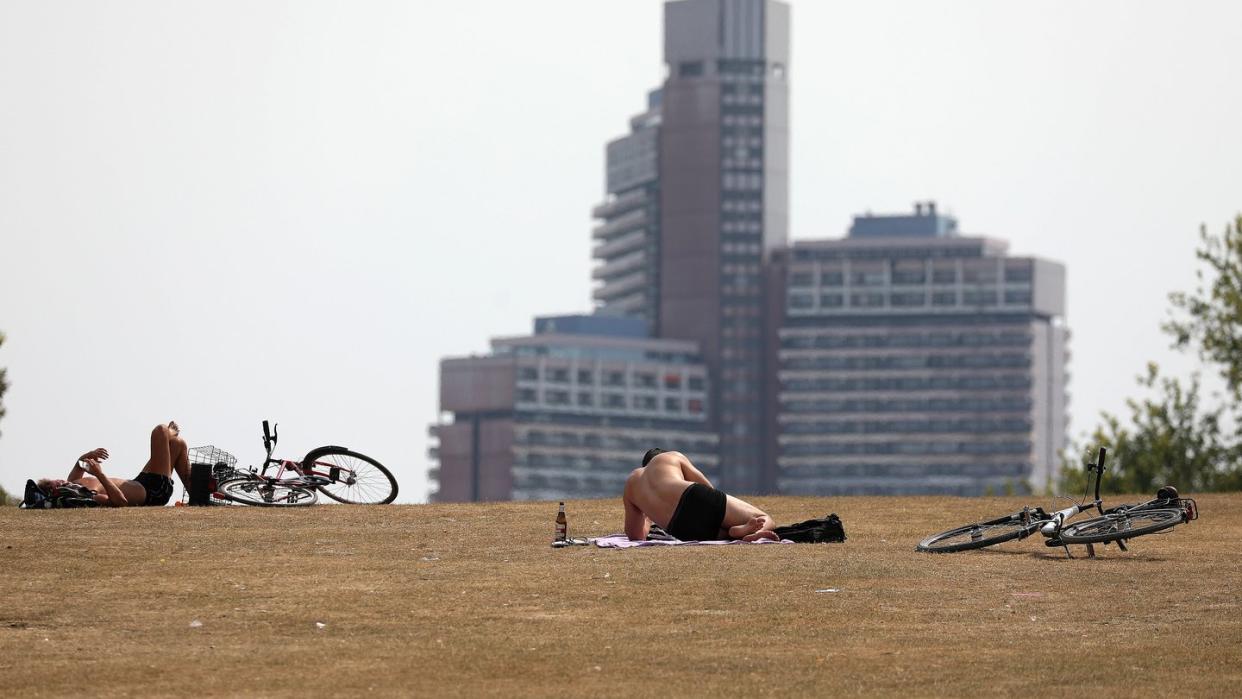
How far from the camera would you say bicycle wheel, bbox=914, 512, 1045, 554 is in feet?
89.1

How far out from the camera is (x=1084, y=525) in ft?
89.4

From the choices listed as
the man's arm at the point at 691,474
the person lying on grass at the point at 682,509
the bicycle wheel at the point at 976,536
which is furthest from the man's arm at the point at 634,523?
the bicycle wheel at the point at 976,536

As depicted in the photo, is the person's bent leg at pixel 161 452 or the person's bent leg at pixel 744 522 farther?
the person's bent leg at pixel 161 452

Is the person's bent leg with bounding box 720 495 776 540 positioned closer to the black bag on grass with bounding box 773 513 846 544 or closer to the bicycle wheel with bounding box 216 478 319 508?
the black bag on grass with bounding box 773 513 846 544

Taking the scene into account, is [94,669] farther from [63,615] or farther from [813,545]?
[813,545]

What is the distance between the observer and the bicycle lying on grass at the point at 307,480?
32688mm

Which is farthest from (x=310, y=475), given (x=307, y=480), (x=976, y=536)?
(x=976, y=536)

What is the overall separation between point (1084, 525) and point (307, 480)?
11617 mm

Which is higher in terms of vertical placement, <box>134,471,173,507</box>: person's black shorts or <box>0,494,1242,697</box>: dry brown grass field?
<box>134,471,173,507</box>: person's black shorts

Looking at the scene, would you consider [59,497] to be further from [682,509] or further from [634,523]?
[682,509]

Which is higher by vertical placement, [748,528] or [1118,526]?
[1118,526]

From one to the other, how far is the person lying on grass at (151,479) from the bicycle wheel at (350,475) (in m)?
1.93

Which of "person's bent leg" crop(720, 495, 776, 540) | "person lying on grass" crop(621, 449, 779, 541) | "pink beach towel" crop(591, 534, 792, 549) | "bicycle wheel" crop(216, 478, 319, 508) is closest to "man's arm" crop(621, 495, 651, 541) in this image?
"person lying on grass" crop(621, 449, 779, 541)

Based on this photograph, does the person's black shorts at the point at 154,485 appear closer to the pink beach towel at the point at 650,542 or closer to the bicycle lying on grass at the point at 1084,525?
the pink beach towel at the point at 650,542
